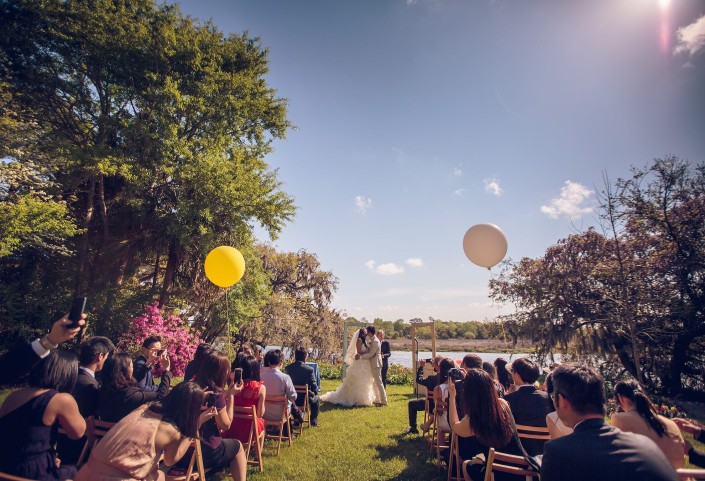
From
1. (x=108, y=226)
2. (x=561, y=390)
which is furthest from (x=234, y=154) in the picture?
(x=561, y=390)

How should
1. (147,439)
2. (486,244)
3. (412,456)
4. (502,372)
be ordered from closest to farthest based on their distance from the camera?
(147,439), (502,372), (412,456), (486,244)

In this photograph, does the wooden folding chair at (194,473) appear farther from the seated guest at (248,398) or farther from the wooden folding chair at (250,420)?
the seated guest at (248,398)

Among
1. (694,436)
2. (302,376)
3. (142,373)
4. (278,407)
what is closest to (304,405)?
(302,376)

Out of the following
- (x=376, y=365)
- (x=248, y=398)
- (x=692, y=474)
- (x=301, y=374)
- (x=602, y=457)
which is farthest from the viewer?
(x=376, y=365)

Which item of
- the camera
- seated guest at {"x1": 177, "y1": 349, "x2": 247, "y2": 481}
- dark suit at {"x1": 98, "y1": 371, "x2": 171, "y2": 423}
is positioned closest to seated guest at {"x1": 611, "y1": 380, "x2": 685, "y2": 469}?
the camera

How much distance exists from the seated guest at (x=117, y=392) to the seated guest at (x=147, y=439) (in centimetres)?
113

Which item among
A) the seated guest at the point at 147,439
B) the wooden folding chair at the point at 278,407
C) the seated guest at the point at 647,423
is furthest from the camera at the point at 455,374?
the wooden folding chair at the point at 278,407

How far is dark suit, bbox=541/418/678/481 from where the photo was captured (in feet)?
5.56

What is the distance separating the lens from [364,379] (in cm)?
986

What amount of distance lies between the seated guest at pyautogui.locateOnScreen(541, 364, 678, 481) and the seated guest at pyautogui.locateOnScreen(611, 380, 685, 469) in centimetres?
103

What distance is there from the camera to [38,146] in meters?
11.2

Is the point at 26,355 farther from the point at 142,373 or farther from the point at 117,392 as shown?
the point at 142,373

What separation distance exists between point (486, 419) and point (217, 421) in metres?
2.70

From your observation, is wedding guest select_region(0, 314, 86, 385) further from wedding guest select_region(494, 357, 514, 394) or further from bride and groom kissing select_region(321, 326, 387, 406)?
bride and groom kissing select_region(321, 326, 387, 406)
